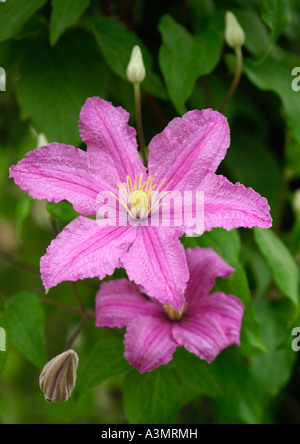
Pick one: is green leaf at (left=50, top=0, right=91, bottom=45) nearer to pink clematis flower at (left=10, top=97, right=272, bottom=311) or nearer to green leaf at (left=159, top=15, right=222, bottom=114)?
green leaf at (left=159, top=15, right=222, bottom=114)

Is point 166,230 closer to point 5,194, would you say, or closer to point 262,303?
point 262,303

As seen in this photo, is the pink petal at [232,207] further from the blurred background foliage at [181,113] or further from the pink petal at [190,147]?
the blurred background foliage at [181,113]

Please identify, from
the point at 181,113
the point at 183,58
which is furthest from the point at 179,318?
the point at 183,58

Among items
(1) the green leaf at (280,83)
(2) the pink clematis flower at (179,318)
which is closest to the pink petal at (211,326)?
(2) the pink clematis flower at (179,318)

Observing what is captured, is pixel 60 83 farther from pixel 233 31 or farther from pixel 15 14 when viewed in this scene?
pixel 233 31

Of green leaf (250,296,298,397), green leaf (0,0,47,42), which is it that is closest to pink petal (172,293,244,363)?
green leaf (250,296,298,397)

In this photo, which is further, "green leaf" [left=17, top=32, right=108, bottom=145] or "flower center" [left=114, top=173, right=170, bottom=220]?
"green leaf" [left=17, top=32, right=108, bottom=145]
